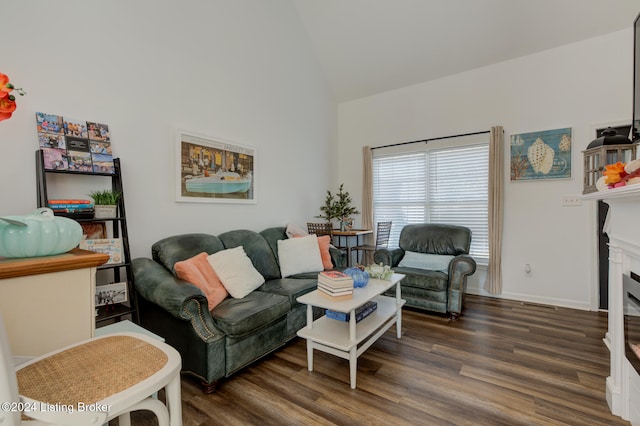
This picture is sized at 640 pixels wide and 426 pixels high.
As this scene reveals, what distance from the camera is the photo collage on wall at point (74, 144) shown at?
1942 millimetres

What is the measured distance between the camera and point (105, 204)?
6.85 feet

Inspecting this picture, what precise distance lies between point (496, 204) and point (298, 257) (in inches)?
104

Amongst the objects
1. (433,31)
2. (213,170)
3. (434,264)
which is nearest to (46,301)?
(213,170)

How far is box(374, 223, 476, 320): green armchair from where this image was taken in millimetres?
3188

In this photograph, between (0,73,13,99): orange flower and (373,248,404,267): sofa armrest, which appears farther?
(373,248,404,267): sofa armrest

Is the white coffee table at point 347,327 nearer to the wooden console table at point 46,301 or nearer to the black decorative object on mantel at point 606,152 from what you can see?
the wooden console table at point 46,301

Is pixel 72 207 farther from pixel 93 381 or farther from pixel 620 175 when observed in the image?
pixel 620 175

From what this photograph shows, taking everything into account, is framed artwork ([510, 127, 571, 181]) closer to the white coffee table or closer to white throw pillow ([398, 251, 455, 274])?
white throw pillow ([398, 251, 455, 274])

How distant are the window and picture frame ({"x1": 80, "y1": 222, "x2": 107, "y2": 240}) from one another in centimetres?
370

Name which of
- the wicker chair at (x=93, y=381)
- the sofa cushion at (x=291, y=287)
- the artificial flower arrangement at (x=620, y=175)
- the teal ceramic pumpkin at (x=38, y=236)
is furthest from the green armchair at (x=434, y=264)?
the teal ceramic pumpkin at (x=38, y=236)

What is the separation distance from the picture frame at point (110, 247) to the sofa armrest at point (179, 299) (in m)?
0.22

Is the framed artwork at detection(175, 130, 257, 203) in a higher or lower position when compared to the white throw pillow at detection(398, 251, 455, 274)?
higher

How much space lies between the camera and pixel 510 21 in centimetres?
340

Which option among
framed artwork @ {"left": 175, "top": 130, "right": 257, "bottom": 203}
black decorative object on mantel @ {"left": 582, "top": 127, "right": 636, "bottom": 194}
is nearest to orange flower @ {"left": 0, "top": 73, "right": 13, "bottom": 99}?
framed artwork @ {"left": 175, "top": 130, "right": 257, "bottom": 203}
